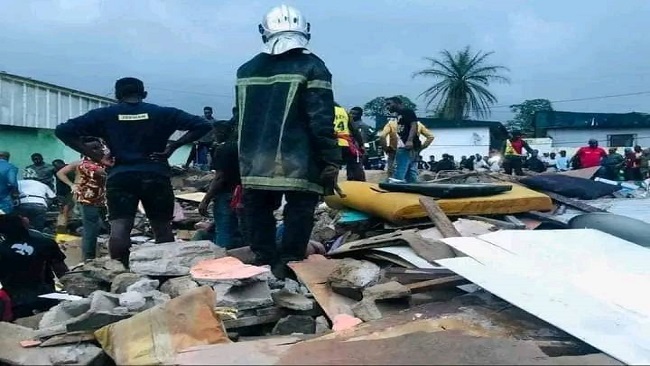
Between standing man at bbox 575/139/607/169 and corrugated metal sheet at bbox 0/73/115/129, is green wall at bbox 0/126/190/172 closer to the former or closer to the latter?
corrugated metal sheet at bbox 0/73/115/129

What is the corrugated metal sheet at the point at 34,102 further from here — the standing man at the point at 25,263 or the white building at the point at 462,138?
the white building at the point at 462,138

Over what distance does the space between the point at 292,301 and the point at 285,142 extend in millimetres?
1190

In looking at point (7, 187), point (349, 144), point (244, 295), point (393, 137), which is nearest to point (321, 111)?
point (244, 295)

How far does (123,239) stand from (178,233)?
4140mm

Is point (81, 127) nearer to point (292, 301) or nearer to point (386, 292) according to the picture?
point (292, 301)

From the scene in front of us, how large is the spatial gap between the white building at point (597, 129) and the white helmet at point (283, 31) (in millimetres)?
35826

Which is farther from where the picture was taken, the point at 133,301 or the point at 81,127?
the point at 81,127

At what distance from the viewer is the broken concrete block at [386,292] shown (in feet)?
12.0

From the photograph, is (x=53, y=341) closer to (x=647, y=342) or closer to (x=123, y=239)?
(x=123, y=239)

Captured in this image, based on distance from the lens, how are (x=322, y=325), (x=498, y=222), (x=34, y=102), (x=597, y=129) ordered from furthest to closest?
(x=597, y=129)
(x=34, y=102)
(x=498, y=222)
(x=322, y=325)

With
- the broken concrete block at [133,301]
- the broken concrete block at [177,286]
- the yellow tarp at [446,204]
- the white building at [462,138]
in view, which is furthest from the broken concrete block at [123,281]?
the white building at [462,138]

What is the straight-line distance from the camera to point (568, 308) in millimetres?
3295

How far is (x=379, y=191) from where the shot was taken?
585 centimetres

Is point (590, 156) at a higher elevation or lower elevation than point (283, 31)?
lower
